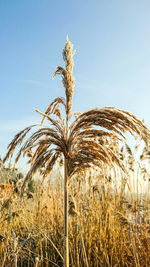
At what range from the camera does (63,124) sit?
2055 millimetres

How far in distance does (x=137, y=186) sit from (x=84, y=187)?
0.73 m

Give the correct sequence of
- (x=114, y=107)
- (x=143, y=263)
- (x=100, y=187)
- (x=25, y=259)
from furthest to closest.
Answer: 1. (x=25, y=259)
2. (x=100, y=187)
3. (x=143, y=263)
4. (x=114, y=107)

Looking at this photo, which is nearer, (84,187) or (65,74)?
(65,74)

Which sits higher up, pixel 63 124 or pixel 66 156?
pixel 63 124

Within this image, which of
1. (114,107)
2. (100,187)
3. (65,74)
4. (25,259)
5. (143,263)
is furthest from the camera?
(25,259)

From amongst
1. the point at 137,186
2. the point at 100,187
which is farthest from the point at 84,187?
the point at 137,186

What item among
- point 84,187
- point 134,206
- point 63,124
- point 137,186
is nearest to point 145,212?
point 134,206

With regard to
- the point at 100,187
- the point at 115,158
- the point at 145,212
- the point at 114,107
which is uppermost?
the point at 114,107

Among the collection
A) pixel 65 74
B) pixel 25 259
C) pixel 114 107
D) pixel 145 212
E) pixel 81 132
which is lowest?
pixel 25 259

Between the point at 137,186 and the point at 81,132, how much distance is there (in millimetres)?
1356

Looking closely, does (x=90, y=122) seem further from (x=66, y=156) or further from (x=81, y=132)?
(x=66, y=156)

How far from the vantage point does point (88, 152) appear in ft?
6.61

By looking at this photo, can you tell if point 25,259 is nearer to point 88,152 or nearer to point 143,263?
point 143,263

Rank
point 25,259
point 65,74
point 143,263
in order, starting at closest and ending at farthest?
point 65,74, point 143,263, point 25,259
